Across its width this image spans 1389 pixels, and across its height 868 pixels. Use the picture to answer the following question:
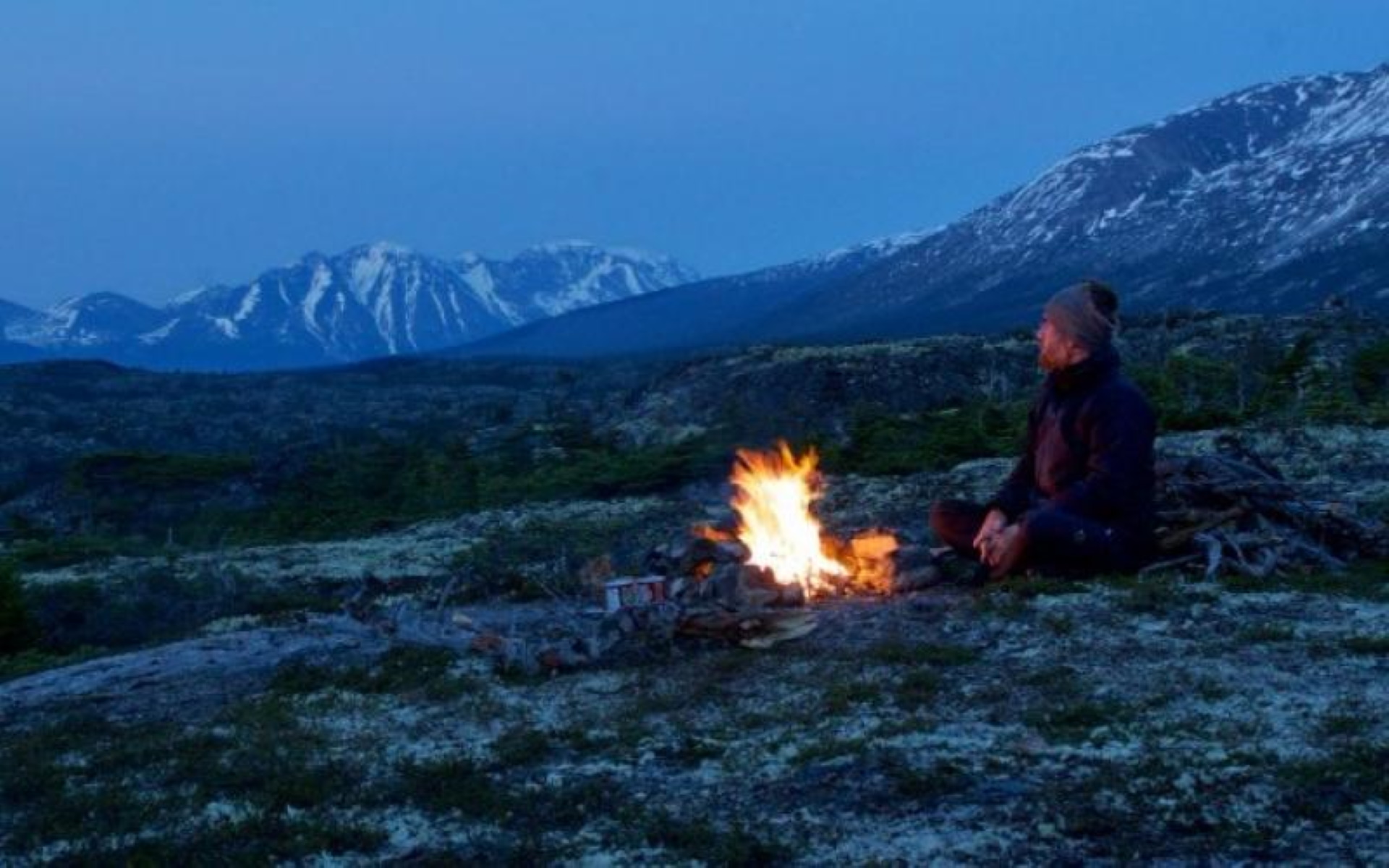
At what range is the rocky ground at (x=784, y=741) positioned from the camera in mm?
6668

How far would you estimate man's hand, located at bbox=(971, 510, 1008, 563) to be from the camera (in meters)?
12.5

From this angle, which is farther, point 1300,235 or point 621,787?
point 1300,235

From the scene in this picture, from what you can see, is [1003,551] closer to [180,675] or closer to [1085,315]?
[1085,315]

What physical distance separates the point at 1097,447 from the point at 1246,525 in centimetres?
253

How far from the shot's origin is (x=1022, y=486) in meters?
13.0

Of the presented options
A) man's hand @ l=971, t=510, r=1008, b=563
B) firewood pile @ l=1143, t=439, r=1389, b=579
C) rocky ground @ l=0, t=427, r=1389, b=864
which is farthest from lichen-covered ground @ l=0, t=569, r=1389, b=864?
man's hand @ l=971, t=510, r=1008, b=563

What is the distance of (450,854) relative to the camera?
6.79m

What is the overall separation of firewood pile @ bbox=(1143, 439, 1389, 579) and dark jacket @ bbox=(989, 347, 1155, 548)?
23.8 inches

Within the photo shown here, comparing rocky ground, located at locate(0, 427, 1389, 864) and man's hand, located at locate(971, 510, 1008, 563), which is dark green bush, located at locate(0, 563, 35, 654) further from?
man's hand, located at locate(971, 510, 1008, 563)

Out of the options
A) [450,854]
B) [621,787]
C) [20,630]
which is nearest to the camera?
Answer: [450,854]

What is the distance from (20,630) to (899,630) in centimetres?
1562

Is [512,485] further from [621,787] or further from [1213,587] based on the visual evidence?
[621,787]

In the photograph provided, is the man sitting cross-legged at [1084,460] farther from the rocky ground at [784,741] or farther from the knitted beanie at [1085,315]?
the rocky ground at [784,741]

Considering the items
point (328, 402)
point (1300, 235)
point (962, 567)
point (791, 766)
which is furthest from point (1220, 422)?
point (1300, 235)
